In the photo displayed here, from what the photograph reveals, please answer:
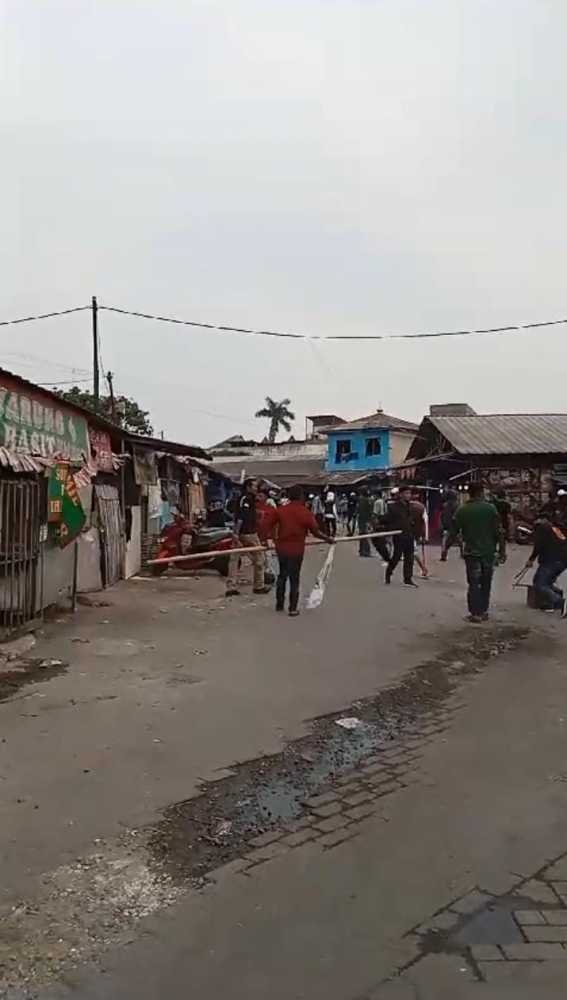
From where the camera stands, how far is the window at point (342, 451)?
52.9m

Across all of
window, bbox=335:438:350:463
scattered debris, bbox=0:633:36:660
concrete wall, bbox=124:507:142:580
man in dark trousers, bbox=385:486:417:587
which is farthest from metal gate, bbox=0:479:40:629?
window, bbox=335:438:350:463

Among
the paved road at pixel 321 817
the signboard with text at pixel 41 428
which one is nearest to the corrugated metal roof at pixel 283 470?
the signboard with text at pixel 41 428

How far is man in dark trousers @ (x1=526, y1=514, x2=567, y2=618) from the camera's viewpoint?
39.2 feet

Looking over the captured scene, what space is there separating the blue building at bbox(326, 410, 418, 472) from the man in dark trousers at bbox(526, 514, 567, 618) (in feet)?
127

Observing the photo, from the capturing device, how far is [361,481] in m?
42.4

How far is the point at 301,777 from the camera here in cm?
511

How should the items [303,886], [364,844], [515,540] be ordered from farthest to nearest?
[515,540]
[364,844]
[303,886]

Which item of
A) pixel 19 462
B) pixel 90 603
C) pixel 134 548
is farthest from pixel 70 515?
pixel 134 548

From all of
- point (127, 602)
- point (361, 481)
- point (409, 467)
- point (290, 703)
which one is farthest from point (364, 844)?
point (361, 481)

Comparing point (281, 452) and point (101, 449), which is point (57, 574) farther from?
point (281, 452)

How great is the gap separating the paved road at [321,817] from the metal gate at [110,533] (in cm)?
483

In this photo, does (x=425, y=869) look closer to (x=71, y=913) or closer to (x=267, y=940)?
(x=267, y=940)

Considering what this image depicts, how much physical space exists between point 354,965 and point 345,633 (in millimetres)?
7078

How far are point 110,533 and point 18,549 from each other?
17.0ft
